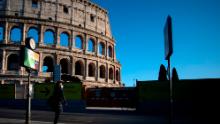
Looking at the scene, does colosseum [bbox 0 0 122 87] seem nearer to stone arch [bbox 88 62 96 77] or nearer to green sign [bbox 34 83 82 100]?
stone arch [bbox 88 62 96 77]

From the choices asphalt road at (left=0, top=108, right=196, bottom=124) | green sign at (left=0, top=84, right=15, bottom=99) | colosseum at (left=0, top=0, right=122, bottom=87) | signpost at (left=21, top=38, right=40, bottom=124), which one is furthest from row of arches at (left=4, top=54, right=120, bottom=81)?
signpost at (left=21, top=38, right=40, bottom=124)

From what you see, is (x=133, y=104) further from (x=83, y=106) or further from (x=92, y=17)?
(x=92, y=17)

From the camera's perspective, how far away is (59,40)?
4891 centimetres

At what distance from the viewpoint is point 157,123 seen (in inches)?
542

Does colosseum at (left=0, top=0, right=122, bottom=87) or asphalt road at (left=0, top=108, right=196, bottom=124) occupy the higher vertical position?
colosseum at (left=0, top=0, right=122, bottom=87)

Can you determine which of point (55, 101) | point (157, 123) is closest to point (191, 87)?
point (157, 123)

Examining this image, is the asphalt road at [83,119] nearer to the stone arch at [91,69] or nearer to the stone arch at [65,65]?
the stone arch at [65,65]

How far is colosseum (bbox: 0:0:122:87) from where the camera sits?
44.8m

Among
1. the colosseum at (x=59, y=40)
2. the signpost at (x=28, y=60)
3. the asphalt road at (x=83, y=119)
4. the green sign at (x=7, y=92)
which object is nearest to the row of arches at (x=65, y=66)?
the colosseum at (x=59, y=40)

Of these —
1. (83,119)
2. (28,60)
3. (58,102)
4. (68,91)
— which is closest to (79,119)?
(83,119)

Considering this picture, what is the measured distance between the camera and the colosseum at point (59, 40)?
44781 mm

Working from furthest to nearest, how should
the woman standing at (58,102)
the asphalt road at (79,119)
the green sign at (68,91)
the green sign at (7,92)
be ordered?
the green sign at (7,92)
the green sign at (68,91)
the asphalt road at (79,119)
the woman standing at (58,102)

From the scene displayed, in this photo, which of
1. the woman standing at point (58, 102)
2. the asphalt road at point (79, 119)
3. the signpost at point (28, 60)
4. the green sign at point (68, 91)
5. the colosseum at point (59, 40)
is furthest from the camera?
Result: the colosseum at point (59, 40)

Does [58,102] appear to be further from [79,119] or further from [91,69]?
[91,69]
